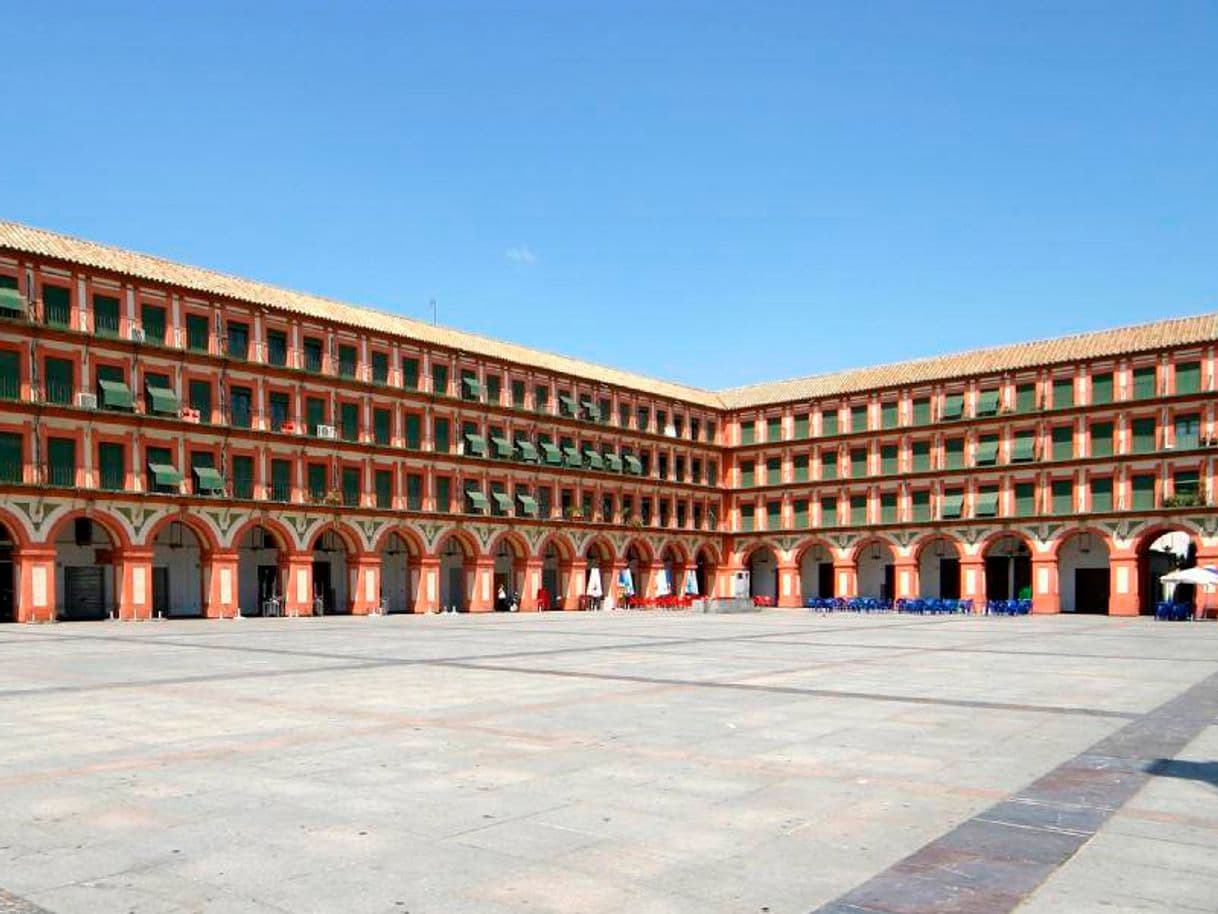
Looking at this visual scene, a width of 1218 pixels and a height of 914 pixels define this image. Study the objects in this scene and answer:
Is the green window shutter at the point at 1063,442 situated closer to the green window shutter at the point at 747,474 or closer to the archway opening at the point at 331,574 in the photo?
the green window shutter at the point at 747,474

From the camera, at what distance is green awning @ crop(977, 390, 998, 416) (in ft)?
194

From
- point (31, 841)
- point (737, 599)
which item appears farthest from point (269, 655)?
point (737, 599)

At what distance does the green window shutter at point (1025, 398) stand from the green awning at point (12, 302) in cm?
4845

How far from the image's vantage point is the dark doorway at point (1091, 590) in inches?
2245

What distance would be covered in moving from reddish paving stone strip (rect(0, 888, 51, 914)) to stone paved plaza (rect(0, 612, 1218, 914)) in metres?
0.02

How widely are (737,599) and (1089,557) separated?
19.5m

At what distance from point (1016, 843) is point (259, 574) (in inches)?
1794

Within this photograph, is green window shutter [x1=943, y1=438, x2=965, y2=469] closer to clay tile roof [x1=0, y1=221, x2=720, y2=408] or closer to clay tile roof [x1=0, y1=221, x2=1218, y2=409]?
clay tile roof [x1=0, y1=221, x2=1218, y2=409]

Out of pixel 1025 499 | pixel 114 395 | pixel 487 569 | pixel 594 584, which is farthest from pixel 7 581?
pixel 1025 499

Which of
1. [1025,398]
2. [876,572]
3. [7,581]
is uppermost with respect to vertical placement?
[1025,398]

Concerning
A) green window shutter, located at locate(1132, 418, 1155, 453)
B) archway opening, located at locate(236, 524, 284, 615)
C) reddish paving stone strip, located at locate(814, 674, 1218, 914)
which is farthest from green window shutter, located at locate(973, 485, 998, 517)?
reddish paving stone strip, located at locate(814, 674, 1218, 914)

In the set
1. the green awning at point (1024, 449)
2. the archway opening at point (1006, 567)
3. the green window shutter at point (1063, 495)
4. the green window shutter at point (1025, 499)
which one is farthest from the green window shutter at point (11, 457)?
the green window shutter at point (1063, 495)

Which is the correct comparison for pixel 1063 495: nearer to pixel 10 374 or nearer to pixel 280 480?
pixel 280 480

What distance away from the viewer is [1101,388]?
55438 mm
